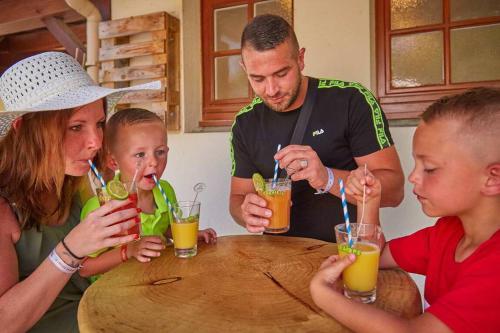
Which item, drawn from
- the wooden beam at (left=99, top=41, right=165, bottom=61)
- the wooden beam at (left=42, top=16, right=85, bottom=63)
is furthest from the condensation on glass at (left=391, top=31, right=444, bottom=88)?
the wooden beam at (left=42, top=16, right=85, bottom=63)

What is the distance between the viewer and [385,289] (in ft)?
4.27

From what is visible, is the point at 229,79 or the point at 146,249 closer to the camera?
the point at 146,249

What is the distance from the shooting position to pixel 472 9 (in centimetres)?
290

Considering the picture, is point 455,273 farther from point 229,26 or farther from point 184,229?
point 229,26

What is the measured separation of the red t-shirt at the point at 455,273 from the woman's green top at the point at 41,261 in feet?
4.60

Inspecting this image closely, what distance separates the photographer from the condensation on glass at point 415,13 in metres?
2.99

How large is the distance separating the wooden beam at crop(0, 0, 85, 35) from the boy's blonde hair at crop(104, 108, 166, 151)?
8.82ft

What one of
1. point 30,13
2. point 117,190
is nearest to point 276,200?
point 117,190

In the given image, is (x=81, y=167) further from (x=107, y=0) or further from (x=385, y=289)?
(x=107, y=0)

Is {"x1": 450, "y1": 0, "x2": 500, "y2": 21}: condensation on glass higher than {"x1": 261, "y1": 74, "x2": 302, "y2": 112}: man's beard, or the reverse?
{"x1": 450, "y1": 0, "x2": 500, "y2": 21}: condensation on glass

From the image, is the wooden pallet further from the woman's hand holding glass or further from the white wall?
the woman's hand holding glass

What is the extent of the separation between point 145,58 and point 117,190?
9.16 feet

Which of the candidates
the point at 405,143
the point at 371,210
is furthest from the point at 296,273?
the point at 405,143

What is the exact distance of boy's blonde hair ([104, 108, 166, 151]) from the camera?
2.17m
